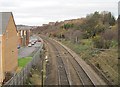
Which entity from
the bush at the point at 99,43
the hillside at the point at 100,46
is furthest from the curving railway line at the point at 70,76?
the bush at the point at 99,43

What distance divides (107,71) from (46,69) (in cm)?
668

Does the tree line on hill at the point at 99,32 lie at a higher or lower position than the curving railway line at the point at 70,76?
higher

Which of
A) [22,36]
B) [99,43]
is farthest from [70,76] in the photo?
[22,36]

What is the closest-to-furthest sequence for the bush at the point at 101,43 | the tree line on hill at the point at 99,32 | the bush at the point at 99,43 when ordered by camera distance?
1. the bush at the point at 101,43
2. the bush at the point at 99,43
3. the tree line on hill at the point at 99,32

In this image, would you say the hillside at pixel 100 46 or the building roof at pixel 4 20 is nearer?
the building roof at pixel 4 20

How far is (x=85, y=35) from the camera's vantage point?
6938 cm

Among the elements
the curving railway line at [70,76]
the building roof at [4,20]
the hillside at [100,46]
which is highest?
the building roof at [4,20]

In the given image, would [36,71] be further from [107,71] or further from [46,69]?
[107,71]

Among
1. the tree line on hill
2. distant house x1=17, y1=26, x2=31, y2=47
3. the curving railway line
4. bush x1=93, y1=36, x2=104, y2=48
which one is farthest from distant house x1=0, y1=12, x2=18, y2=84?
distant house x1=17, y1=26, x2=31, y2=47

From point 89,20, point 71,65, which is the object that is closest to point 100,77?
point 71,65

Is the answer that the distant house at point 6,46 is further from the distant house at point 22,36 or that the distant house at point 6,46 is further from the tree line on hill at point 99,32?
the distant house at point 22,36

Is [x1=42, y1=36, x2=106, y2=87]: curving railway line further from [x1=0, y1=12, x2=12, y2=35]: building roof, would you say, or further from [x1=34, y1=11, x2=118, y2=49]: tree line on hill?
[x1=34, y1=11, x2=118, y2=49]: tree line on hill

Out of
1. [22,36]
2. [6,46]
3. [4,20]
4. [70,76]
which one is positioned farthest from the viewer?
[22,36]

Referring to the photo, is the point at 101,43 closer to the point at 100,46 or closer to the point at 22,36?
the point at 100,46
